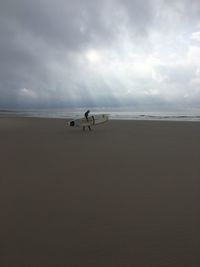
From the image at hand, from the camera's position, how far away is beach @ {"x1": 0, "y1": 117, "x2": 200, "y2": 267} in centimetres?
337

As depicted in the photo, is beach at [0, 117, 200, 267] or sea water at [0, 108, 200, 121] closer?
beach at [0, 117, 200, 267]

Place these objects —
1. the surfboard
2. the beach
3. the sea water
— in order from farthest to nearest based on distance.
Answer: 1. the sea water
2. the surfboard
3. the beach

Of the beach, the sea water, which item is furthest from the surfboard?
the beach

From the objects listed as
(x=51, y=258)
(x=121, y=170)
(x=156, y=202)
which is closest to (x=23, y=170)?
(x=121, y=170)

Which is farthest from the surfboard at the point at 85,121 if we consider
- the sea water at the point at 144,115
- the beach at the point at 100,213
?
the beach at the point at 100,213

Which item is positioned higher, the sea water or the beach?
the beach

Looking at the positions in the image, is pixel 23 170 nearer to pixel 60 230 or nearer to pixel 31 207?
pixel 31 207

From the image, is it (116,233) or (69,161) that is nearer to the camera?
(116,233)

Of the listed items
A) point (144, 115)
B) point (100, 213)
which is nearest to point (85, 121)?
point (100, 213)

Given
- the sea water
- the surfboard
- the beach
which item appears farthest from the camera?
the sea water

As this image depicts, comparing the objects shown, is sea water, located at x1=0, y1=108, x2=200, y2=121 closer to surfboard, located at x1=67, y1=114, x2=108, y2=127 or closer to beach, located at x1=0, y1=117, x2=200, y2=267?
surfboard, located at x1=67, y1=114, x2=108, y2=127

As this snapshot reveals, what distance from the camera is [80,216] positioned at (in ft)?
14.5

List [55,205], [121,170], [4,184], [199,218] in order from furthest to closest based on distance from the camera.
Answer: [121,170] < [4,184] < [55,205] < [199,218]

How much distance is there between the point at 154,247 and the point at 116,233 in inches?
22.3
